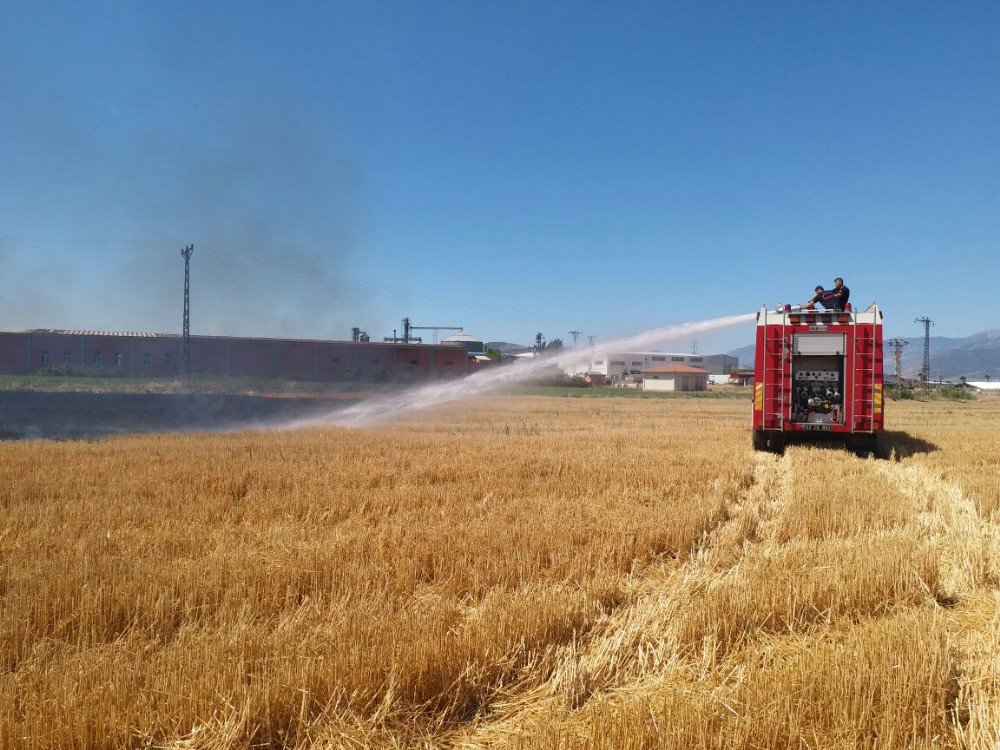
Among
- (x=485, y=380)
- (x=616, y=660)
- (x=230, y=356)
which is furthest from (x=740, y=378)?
(x=616, y=660)

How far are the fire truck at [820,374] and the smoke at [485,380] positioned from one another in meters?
1.73

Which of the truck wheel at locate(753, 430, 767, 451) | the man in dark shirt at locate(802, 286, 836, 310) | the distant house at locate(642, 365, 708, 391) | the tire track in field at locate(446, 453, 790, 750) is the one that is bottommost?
the tire track in field at locate(446, 453, 790, 750)

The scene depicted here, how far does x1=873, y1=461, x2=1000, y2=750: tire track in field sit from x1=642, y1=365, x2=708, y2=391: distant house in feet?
221

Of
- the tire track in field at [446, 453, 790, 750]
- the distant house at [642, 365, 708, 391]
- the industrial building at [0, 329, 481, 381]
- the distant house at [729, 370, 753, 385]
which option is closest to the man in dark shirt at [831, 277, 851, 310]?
the tire track in field at [446, 453, 790, 750]

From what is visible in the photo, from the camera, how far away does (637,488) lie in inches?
389

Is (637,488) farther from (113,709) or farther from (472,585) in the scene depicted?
(113,709)

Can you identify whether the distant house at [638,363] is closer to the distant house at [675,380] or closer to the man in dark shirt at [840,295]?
the distant house at [675,380]

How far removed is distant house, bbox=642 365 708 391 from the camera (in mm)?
76562

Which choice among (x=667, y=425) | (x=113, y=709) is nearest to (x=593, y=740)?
(x=113, y=709)

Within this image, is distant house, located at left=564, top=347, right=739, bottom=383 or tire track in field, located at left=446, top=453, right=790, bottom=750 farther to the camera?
distant house, located at left=564, top=347, right=739, bottom=383

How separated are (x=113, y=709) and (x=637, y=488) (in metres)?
7.67

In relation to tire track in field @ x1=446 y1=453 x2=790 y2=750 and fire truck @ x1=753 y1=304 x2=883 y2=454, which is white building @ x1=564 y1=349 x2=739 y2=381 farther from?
tire track in field @ x1=446 y1=453 x2=790 y2=750

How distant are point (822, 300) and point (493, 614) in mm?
14090

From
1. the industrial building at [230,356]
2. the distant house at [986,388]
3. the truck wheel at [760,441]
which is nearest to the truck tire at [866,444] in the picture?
the truck wheel at [760,441]
